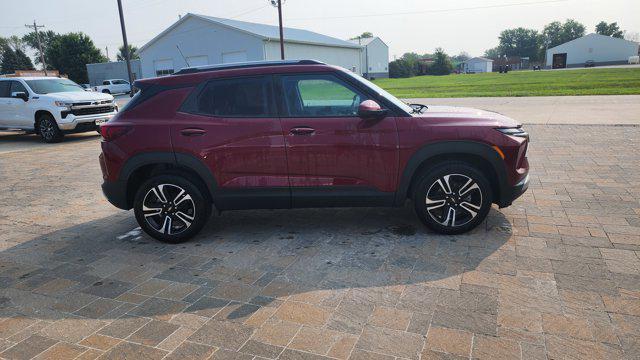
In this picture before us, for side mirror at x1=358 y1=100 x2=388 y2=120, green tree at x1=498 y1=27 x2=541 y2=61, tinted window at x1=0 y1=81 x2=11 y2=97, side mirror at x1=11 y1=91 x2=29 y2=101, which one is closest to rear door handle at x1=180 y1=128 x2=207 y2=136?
side mirror at x1=358 y1=100 x2=388 y2=120

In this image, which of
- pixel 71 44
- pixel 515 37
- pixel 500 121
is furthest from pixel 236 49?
pixel 515 37

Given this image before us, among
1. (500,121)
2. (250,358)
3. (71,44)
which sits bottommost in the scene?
(250,358)

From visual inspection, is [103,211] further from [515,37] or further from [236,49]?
[515,37]

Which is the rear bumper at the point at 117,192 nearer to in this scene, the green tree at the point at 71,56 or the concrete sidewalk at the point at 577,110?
the concrete sidewalk at the point at 577,110

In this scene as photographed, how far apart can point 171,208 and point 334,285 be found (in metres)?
1.99

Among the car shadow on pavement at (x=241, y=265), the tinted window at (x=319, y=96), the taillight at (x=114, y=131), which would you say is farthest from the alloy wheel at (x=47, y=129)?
the tinted window at (x=319, y=96)

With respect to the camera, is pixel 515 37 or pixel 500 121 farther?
pixel 515 37

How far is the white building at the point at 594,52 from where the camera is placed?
89.1 meters

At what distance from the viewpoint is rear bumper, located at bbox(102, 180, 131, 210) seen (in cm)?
457

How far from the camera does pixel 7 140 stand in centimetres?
1434

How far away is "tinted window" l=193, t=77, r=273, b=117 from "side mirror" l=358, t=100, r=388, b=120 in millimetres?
906

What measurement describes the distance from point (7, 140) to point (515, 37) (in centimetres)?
14937

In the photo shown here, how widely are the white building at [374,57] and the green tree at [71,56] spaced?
36898 millimetres

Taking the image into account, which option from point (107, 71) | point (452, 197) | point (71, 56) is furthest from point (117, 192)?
point (71, 56)
